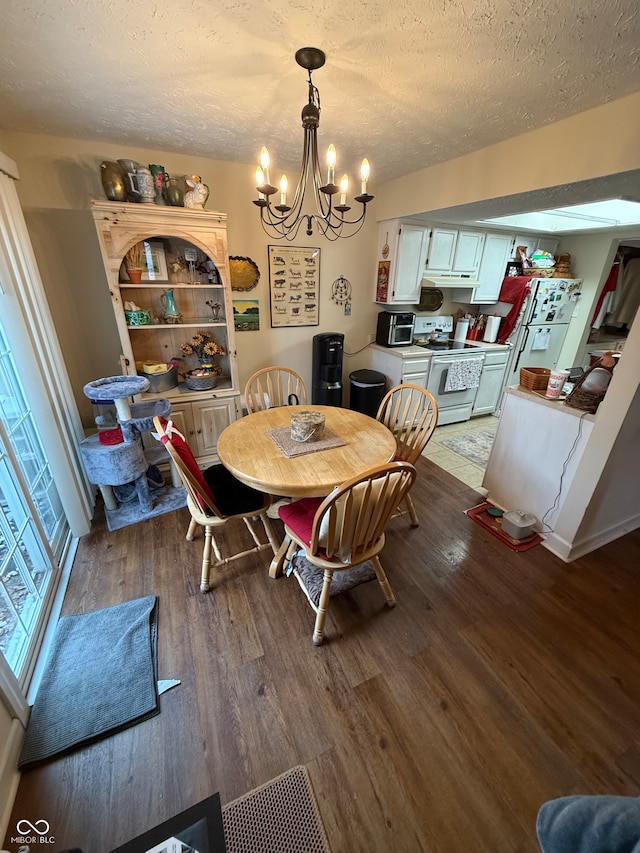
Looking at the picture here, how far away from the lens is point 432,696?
4.58ft

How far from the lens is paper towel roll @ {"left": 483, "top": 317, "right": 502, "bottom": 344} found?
3.96 m

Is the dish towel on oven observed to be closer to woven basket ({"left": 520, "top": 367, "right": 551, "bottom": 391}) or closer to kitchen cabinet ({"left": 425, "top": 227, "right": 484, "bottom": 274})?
kitchen cabinet ({"left": 425, "top": 227, "right": 484, "bottom": 274})

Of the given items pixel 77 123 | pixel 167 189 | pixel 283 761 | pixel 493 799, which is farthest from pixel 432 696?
pixel 77 123

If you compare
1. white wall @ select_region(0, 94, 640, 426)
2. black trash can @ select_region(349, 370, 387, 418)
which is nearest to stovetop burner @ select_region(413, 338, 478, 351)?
black trash can @ select_region(349, 370, 387, 418)

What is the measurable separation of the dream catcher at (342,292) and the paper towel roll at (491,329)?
1772mm

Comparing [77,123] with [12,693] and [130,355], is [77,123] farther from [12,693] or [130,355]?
[12,693]

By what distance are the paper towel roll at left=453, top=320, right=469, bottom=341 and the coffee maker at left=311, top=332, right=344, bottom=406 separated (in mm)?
1683

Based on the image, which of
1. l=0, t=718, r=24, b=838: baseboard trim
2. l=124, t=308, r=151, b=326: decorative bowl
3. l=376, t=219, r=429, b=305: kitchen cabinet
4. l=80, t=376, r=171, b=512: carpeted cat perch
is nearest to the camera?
l=0, t=718, r=24, b=838: baseboard trim

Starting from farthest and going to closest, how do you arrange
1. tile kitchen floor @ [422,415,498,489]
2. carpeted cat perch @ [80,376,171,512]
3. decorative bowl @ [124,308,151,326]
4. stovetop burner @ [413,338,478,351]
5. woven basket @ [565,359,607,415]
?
stovetop burner @ [413,338,478,351]
tile kitchen floor @ [422,415,498,489]
decorative bowl @ [124,308,151,326]
carpeted cat perch @ [80,376,171,512]
woven basket @ [565,359,607,415]

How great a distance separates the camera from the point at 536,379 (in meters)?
2.26

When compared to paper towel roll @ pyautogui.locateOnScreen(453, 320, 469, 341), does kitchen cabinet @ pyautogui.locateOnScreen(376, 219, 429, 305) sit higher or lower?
higher

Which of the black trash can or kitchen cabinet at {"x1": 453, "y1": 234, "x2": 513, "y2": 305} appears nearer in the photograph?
the black trash can

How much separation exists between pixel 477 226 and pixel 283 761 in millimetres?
4562

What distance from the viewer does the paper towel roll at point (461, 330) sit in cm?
407
